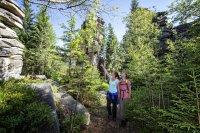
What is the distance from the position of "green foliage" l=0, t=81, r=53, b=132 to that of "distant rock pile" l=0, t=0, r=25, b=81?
2764mm

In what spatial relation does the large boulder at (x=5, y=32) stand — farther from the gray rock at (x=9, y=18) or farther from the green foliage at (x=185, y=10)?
the green foliage at (x=185, y=10)

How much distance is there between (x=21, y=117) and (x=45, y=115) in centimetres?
68

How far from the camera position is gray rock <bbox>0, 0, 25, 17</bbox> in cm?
845

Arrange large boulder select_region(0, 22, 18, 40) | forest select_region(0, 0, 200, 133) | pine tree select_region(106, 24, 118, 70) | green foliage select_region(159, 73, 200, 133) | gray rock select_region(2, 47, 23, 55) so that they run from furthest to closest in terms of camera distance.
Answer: pine tree select_region(106, 24, 118, 70)
gray rock select_region(2, 47, 23, 55)
large boulder select_region(0, 22, 18, 40)
forest select_region(0, 0, 200, 133)
green foliage select_region(159, 73, 200, 133)

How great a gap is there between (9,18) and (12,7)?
0.59 meters

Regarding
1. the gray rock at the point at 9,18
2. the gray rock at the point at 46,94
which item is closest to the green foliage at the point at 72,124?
the gray rock at the point at 46,94

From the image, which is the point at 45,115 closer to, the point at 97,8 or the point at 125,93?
the point at 125,93

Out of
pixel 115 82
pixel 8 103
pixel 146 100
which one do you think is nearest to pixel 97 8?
pixel 115 82

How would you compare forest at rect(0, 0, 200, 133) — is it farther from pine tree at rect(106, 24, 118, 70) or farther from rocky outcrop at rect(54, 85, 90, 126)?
pine tree at rect(106, 24, 118, 70)

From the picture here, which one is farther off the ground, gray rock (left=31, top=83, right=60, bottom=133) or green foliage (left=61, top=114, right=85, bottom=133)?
gray rock (left=31, top=83, right=60, bottom=133)

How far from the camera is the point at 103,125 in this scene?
8125mm

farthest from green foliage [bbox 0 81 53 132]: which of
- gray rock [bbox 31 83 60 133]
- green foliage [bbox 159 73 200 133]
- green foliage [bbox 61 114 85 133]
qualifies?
green foliage [bbox 159 73 200 133]

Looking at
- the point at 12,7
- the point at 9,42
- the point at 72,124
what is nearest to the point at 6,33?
the point at 9,42

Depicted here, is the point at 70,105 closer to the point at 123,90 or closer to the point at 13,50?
the point at 123,90
